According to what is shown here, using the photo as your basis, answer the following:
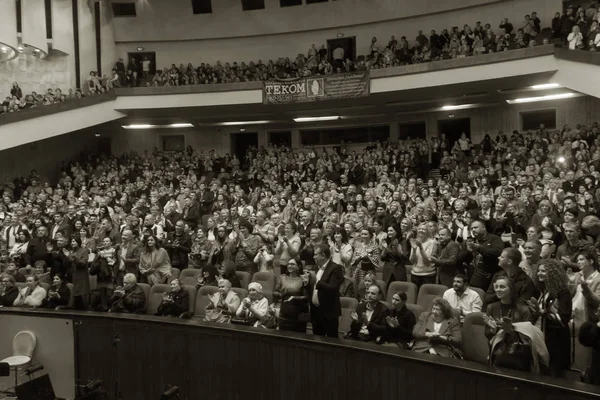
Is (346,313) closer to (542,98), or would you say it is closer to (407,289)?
(407,289)

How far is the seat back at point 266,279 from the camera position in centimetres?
652

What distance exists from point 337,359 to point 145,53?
1939cm

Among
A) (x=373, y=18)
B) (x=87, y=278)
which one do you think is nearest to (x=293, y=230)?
(x=87, y=278)

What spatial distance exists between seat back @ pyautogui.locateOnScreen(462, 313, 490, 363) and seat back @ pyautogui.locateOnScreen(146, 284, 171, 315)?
3.44 metres

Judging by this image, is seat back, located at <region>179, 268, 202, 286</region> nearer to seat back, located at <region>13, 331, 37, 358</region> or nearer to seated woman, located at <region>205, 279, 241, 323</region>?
seated woman, located at <region>205, 279, 241, 323</region>

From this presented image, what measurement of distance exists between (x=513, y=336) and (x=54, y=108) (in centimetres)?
1592

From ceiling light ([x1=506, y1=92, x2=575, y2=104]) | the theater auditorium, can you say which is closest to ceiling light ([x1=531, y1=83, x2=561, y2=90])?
the theater auditorium

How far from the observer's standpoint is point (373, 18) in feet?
61.5

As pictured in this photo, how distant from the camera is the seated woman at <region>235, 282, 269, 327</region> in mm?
5199

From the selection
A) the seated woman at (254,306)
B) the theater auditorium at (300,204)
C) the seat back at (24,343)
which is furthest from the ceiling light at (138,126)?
the seated woman at (254,306)

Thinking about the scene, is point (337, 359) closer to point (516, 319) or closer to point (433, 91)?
point (516, 319)

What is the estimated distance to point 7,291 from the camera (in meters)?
6.99

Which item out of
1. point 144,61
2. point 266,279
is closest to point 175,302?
point 266,279

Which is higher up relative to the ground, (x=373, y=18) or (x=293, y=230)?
(x=373, y=18)
